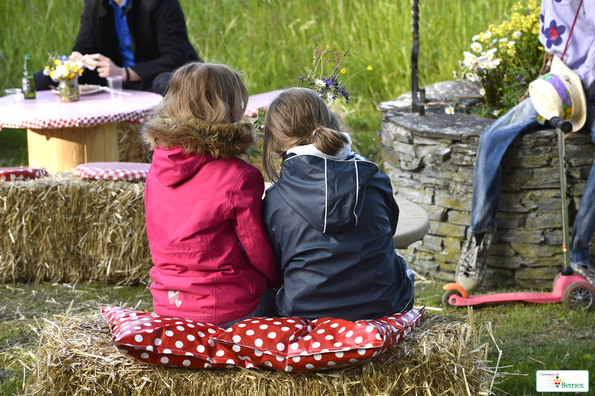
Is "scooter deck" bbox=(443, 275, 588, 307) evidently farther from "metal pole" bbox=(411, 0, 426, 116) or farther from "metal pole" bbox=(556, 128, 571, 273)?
"metal pole" bbox=(411, 0, 426, 116)

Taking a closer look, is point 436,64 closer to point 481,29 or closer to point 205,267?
point 481,29

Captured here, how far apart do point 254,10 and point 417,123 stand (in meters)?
3.98

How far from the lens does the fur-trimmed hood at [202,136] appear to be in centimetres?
210

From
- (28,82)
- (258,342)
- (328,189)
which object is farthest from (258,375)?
(28,82)

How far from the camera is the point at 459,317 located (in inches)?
90.7

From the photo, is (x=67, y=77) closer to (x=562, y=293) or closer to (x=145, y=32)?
(x=145, y=32)

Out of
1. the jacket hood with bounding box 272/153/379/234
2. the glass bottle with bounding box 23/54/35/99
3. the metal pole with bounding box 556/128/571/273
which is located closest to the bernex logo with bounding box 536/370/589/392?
the metal pole with bounding box 556/128/571/273

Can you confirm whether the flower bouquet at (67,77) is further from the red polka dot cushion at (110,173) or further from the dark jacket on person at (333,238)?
the dark jacket on person at (333,238)

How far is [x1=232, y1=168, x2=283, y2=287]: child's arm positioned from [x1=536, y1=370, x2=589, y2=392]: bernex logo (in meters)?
1.30

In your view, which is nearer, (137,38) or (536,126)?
(536,126)

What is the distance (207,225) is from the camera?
2.07m

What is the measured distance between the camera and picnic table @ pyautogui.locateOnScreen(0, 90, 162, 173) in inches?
156

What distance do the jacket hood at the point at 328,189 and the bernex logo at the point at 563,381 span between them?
1.25 m

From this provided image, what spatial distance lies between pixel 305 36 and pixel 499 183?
12.8ft
